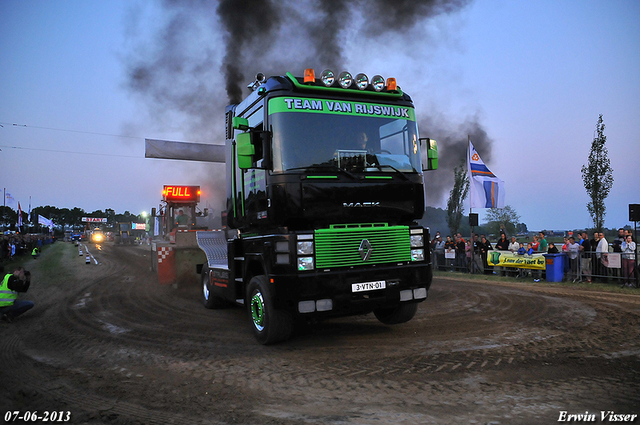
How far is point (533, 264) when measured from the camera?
1489 cm

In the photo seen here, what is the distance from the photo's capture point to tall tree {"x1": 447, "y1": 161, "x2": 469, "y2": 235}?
123 feet

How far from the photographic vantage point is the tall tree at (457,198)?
37.5 meters

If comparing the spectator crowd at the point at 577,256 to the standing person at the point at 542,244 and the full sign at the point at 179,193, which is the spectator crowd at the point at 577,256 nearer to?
the standing person at the point at 542,244

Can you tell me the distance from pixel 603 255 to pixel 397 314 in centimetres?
938

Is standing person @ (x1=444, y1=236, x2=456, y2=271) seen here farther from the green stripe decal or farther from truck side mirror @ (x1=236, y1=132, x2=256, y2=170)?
truck side mirror @ (x1=236, y1=132, x2=256, y2=170)

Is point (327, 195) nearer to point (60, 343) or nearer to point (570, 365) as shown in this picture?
point (570, 365)

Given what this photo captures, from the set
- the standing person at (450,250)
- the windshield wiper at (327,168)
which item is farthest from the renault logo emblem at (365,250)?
the standing person at (450,250)

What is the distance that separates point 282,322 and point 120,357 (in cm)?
216

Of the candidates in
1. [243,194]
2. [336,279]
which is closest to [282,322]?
[336,279]

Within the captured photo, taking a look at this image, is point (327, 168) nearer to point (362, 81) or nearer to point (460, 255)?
point (362, 81)

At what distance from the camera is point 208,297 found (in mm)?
9336

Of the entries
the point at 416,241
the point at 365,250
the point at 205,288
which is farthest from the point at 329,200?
the point at 205,288

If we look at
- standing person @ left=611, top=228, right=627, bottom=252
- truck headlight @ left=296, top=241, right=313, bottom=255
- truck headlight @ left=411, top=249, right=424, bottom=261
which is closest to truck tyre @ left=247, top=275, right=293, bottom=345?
truck headlight @ left=296, top=241, right=313, bottom=255

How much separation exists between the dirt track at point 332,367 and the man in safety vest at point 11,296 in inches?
8.1
